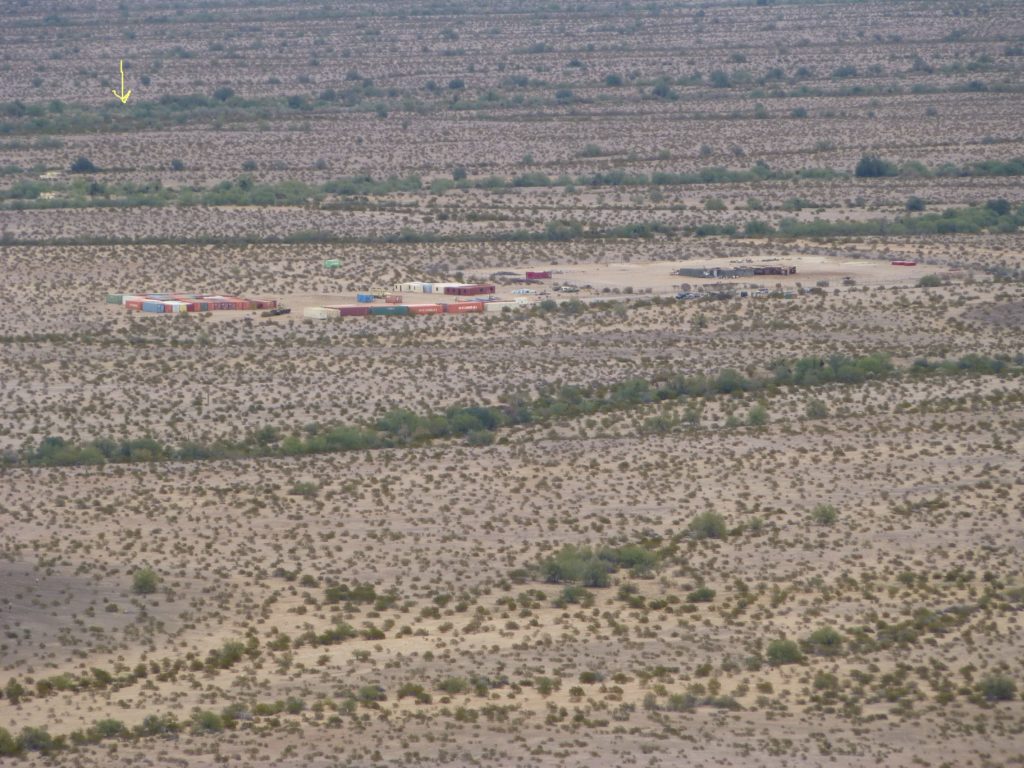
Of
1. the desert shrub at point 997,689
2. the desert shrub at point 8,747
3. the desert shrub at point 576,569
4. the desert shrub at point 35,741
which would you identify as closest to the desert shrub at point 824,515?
the desert shrub at point 576,569

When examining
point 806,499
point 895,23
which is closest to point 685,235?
Result: point 806,499

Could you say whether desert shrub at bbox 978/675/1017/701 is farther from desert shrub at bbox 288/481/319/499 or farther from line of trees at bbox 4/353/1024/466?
line of trees at bbox 4/353/1024/466

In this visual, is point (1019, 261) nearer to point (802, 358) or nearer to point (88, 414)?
point (802, 358)

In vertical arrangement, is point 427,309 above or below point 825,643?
below

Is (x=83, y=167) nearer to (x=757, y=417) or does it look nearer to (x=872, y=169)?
(x=872, y=169)

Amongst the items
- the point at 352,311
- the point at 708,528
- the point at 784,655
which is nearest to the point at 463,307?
the point at 352,311

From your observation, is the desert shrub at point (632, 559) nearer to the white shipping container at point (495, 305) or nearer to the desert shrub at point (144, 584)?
the desert shrub at point (144, 584)

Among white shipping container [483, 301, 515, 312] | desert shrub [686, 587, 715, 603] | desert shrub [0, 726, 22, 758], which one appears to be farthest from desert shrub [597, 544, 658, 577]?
white shipping container [483, 301, 515, 312]

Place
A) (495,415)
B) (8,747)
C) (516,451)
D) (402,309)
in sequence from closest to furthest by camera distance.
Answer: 1. (8,747)
2. (516,451)
3. (495,415)
4. (402,309)
